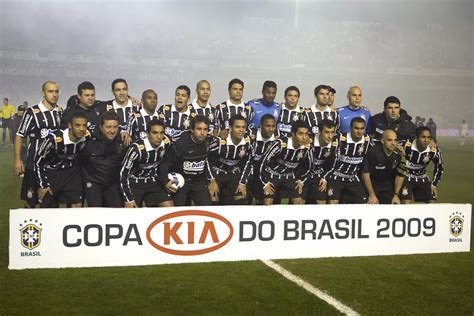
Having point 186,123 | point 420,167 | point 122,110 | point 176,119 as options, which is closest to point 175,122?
point 176,119

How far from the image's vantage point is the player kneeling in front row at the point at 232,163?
6625mm

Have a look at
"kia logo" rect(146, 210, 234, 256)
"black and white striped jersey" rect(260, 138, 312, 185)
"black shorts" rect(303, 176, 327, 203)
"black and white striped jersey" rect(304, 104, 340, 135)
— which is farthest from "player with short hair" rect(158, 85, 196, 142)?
"kia logo" rect(146, 210, 234, 256)

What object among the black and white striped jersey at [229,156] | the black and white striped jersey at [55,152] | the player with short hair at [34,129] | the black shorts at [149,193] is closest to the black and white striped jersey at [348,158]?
the black and white striped jersey at [229,156]

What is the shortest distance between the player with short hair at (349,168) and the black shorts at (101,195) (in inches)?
107

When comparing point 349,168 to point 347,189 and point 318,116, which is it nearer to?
point 347,189

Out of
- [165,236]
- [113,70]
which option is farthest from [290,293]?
[113,70]

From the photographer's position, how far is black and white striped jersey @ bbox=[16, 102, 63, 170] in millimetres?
6340

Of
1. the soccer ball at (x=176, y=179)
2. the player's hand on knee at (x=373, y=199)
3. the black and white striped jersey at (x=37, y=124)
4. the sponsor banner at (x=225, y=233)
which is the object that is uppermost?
the black and white striped jersey at (x=37, y=124)

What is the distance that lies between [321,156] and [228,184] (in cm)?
128

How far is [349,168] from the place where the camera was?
709cm

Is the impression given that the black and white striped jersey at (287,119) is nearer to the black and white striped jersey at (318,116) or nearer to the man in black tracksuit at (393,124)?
the black and white striped jersey at (318,116)

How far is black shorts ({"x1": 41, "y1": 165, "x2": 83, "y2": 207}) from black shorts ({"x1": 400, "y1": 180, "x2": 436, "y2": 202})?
4131 mm

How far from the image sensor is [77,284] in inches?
181

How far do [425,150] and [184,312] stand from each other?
14.3ft
